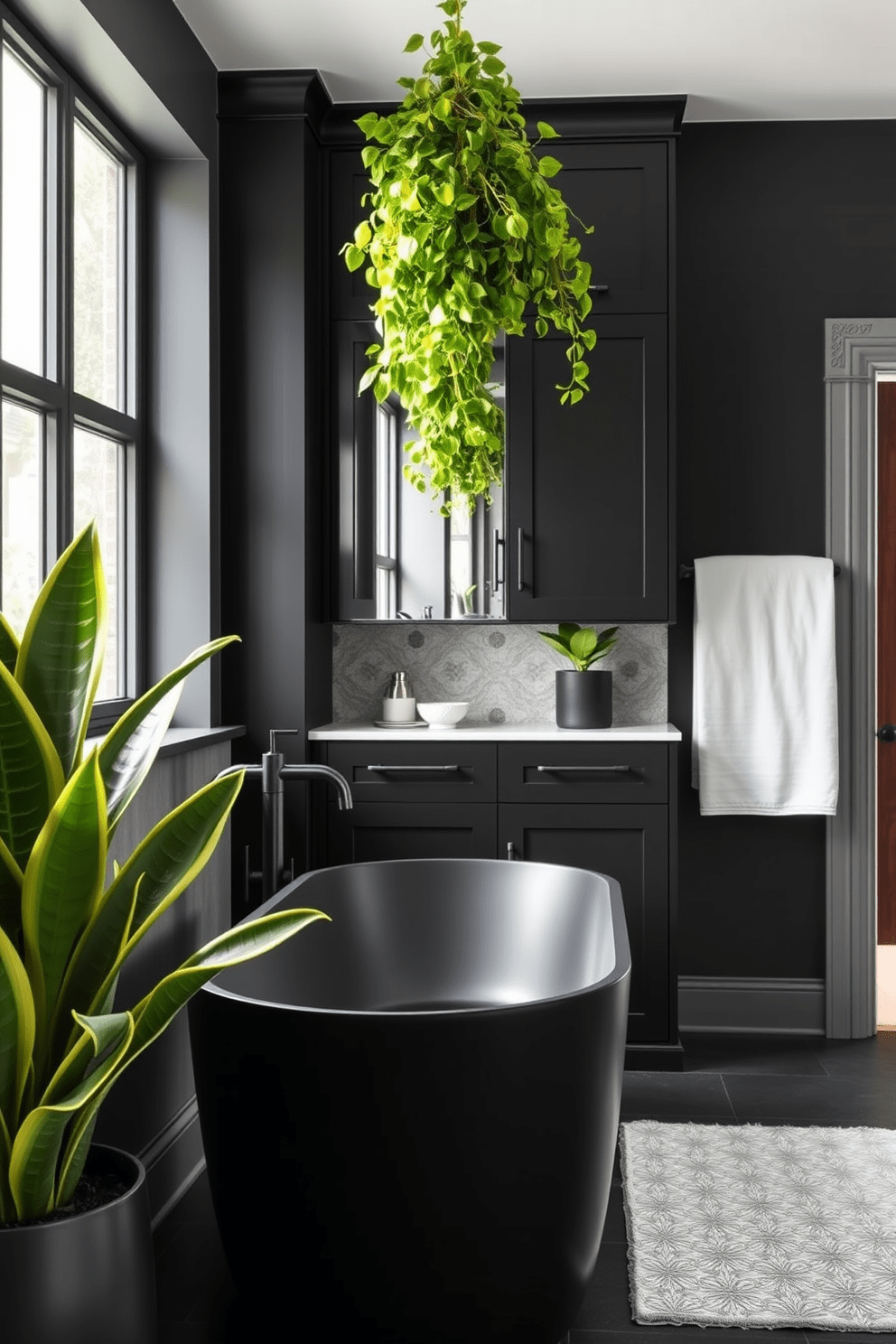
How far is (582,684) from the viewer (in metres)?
3.49

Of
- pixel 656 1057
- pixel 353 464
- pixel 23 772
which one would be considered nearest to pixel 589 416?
pixel 353 464

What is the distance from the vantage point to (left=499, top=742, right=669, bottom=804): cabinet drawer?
3332 mm

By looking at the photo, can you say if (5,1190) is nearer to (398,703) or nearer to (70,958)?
(70,958)

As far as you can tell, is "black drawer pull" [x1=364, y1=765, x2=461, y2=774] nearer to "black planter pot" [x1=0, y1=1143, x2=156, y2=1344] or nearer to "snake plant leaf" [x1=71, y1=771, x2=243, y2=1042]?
"snake plant leaf" [x1=71, y1=771, x2=243, y2=1042]

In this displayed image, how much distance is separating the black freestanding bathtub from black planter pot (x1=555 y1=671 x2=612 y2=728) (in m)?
1.67

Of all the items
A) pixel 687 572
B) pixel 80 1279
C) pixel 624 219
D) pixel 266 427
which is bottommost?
pixel 80 1279

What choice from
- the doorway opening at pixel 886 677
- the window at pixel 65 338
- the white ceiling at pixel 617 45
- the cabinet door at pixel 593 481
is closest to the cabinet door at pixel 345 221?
the white ceiling at pixel 617 45

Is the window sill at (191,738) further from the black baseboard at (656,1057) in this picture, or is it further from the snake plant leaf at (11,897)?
the black baseboard at (656,1057)

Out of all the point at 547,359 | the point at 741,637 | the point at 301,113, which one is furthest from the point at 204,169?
the point at 741,637

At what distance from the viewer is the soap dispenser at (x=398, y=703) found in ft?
11.9

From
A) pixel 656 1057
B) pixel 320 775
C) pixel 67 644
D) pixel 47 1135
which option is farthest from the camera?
pixel 656 1057

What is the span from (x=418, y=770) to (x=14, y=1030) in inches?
80.2

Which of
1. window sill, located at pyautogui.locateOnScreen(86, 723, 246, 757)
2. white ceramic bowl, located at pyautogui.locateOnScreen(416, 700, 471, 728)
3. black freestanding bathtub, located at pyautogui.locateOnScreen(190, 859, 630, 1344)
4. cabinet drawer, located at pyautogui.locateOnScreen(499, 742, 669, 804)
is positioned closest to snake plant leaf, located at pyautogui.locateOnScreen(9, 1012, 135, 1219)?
black freestanding bathtub, located at pyautogui.locateOnScreen(190, 859, 630, 1344)

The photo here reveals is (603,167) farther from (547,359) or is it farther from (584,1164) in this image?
(584,1164)
